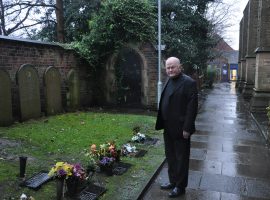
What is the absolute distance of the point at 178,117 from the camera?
4.63m

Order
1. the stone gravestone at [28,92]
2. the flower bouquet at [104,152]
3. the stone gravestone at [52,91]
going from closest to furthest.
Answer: the flower bouquet at [104,152]
the stone gravestone at [28,92]
the stone gravestone at [52,91]

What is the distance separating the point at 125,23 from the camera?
12852 mm

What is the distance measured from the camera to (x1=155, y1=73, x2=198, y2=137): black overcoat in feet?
14.7

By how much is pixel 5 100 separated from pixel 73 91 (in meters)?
3.79

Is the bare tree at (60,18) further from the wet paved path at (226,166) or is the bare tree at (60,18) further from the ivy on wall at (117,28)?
the wet paved path at (226,166)

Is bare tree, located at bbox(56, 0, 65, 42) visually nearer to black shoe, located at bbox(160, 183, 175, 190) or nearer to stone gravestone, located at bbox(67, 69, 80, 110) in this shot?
stone gravestone, located at bbox(67, 69, 80, 110)

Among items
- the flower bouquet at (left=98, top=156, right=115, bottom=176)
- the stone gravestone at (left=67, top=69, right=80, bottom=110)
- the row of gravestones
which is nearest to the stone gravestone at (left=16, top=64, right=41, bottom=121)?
the row of gravestones

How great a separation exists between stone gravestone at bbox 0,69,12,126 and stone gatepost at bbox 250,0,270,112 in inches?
393

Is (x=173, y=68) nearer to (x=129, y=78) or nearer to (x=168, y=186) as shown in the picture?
(x=168, y=186)

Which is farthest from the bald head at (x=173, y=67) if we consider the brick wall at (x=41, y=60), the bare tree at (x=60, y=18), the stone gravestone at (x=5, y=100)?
the bare tree at (x=60, y=18)

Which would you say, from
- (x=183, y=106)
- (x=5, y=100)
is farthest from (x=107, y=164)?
(x=5, y=100)

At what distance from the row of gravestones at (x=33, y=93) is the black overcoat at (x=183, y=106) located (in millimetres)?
5655

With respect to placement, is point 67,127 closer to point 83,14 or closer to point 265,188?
point 265,188

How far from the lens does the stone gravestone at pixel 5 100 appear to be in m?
8.51
